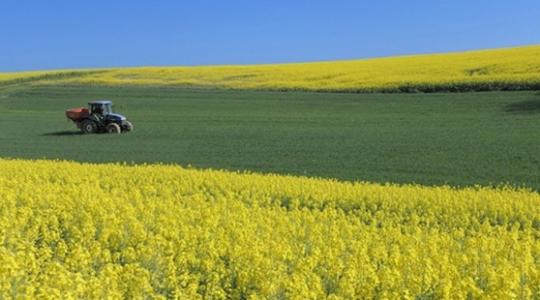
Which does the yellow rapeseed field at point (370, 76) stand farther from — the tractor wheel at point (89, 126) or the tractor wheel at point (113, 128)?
the tractor wheel at point (89, 126)

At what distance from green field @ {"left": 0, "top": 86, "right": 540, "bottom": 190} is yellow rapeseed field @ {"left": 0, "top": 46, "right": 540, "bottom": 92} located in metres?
2.51

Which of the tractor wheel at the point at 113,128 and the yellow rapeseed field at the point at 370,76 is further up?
the yellow rapeseed field at the point at 370,76

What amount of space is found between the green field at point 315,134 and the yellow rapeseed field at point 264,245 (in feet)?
16.1

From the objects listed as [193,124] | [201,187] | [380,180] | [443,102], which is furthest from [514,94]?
[201,187]

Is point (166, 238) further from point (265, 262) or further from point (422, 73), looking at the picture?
point (422, 73)

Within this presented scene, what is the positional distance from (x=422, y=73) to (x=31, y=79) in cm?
3515

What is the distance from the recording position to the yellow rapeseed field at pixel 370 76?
4100 centimetres

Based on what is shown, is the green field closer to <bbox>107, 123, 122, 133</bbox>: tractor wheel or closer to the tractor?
the tractor

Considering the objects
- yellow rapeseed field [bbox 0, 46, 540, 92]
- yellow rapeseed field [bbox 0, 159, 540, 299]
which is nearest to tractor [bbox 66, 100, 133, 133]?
yellow rapeseed field [bbox 0, 159, 540, 299]

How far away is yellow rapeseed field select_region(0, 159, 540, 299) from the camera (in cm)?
660

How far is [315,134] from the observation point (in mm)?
29625

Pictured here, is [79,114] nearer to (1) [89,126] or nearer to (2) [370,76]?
(1) [89,126]

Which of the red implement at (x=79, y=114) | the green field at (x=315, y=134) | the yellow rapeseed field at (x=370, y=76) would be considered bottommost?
the green field at (x=315, y=134)

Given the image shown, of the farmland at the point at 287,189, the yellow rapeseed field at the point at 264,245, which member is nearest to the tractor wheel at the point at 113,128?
the farmland at the point at 287,189
